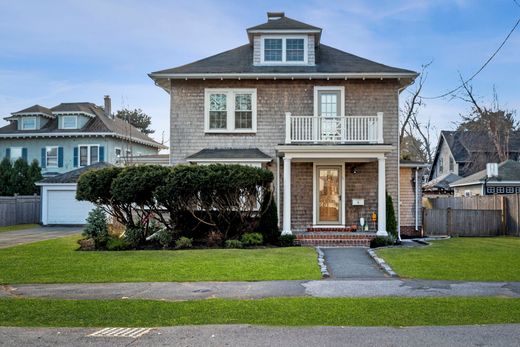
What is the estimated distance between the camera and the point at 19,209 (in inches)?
1168

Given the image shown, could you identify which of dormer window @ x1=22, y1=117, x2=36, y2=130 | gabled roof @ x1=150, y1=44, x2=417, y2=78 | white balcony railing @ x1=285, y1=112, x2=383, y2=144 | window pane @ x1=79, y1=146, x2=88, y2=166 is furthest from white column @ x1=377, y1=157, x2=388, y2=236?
dormer window @ x1=22, y1=117, x2=36, y2=130

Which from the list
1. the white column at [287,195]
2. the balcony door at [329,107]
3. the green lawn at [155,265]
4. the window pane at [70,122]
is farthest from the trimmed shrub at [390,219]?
the window pane at [70,122]

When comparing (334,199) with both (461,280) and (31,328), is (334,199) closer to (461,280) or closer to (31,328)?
(461,280)

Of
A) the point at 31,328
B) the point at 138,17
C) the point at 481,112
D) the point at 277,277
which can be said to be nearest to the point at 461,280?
the point at 277,277

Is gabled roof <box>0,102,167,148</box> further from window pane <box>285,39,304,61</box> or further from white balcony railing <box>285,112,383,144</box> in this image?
white balcony railing <box>285,112,383,144</box>

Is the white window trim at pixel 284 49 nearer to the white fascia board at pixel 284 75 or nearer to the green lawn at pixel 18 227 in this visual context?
the white fascia board at pixel 284 75

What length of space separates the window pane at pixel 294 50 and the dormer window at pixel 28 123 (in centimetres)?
2397

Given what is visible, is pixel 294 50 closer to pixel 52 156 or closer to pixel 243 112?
pixel 243 112

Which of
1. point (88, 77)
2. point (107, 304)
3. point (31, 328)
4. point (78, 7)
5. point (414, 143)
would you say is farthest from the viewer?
point (414, 143)

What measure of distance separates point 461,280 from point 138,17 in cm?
1415

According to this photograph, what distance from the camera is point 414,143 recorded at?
47.7m

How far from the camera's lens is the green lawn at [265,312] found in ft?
23.7

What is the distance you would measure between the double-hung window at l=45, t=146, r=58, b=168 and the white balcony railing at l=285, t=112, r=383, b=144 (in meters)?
23.1

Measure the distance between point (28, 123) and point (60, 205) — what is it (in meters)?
11.1
